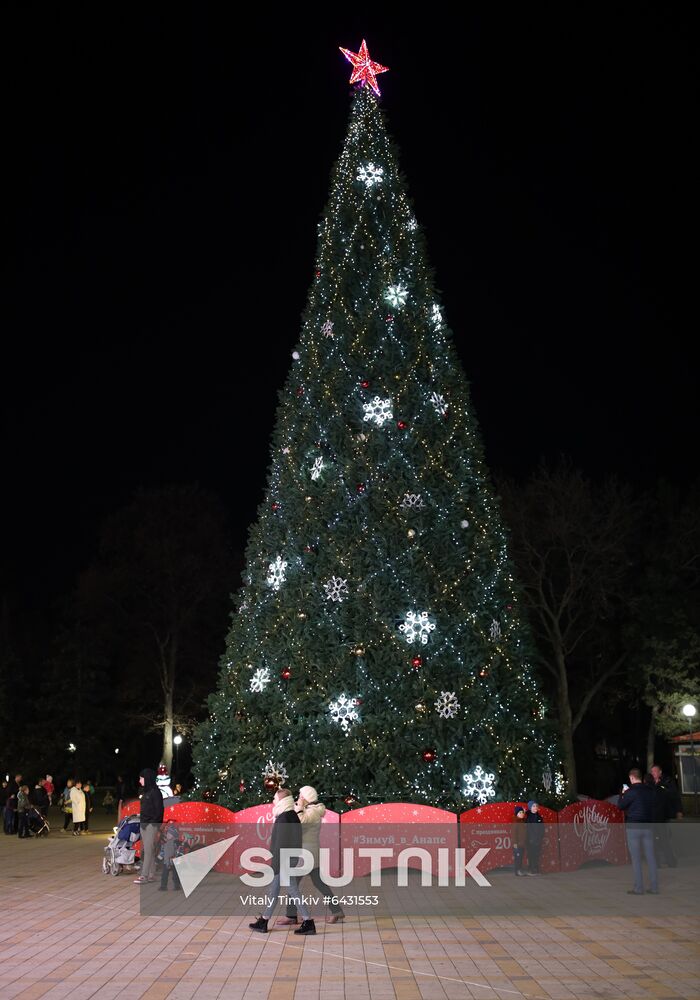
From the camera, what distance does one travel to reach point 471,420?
17.3 meters

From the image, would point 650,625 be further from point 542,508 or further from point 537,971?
point 537,971

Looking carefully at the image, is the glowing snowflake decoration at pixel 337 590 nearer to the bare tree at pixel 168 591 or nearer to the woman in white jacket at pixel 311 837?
the woman in white jacket at pixel 311 837

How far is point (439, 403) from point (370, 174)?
463 cm

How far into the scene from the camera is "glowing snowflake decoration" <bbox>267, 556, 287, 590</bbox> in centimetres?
1683

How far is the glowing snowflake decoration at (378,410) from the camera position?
16922mm

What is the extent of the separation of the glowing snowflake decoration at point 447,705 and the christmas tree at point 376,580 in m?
0.04

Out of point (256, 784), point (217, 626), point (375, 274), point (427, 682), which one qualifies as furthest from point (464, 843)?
point (217, 626)

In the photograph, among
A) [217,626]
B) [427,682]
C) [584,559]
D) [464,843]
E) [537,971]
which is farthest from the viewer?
[217,626]

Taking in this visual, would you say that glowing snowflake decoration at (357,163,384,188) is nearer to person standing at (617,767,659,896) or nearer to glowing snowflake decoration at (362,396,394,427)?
glowing snowflake decoration at (362,396,394,427)

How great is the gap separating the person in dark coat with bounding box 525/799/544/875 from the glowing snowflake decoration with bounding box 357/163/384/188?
36.3 ft

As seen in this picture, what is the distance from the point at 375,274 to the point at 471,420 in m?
3.11

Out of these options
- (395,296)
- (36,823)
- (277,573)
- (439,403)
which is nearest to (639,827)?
(277,573)

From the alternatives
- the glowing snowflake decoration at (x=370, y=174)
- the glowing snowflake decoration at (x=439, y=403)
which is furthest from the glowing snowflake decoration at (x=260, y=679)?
the glowing snowflake decoration at (x=370, y=174)

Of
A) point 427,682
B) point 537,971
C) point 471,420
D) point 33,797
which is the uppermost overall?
point 471,420
